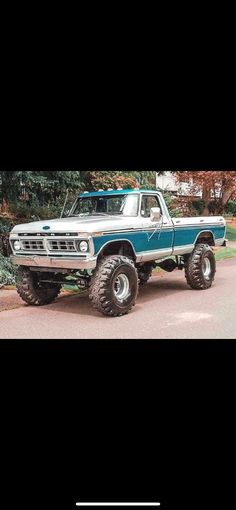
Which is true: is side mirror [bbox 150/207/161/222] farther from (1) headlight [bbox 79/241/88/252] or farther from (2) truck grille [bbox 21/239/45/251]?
(2) truck grille [bbox 21/239/45/251]

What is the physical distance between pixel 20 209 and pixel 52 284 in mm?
3683

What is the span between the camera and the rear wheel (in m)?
7.38

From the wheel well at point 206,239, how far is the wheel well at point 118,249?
2418 mm

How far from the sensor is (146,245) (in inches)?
298

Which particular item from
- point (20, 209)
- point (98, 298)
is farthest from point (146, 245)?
point (20, 209)

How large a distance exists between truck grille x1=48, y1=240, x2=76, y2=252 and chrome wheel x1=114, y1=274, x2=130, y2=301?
2.58ft

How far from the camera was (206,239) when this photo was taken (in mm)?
9641

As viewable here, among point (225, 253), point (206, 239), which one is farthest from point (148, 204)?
point (225, 253)

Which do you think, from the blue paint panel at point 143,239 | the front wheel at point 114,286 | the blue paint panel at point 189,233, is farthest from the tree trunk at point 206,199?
the front wheel at point 114,286

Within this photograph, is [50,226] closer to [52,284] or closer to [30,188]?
[52,284]

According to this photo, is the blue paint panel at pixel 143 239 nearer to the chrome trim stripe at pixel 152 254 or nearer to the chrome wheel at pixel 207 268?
the chrome trim stripe at pixel 152 254

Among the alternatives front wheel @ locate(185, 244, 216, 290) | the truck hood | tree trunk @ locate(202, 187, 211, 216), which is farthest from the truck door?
tree trunk @ locate(202, 187, 211, 216)

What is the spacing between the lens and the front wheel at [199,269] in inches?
343

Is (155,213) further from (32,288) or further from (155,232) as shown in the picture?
(32,288)
